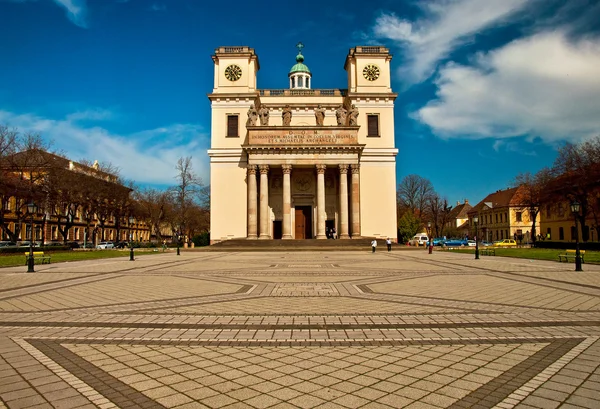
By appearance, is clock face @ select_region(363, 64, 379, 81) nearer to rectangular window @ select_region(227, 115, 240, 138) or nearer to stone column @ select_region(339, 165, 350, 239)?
stone column @ select_region(339, 165, 350, 239)

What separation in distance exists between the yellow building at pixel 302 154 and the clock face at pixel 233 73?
0.12 meters

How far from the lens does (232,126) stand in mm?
49844

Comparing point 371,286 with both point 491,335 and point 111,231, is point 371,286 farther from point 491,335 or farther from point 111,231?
point 111,231

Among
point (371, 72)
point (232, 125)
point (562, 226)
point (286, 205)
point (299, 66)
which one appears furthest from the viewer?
point (562, 226)

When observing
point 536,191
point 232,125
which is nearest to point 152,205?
point 232,125

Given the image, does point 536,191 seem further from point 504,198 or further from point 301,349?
point 301,349

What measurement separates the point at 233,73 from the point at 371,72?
1726cm

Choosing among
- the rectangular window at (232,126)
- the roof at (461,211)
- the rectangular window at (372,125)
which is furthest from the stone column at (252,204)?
the roof at (461,211)

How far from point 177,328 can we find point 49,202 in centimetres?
4599

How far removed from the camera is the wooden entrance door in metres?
49.4

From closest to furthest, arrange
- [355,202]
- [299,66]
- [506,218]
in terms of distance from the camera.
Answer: [355,202] → [299,66] → [506,218]

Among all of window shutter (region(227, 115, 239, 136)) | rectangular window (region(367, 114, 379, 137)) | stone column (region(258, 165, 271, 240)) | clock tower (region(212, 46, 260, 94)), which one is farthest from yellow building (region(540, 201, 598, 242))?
clock tower (region(212, 46, 260, 94))

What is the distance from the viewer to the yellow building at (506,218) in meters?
83.0

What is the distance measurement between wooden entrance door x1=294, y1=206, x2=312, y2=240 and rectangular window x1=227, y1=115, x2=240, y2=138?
1174 centimetres
